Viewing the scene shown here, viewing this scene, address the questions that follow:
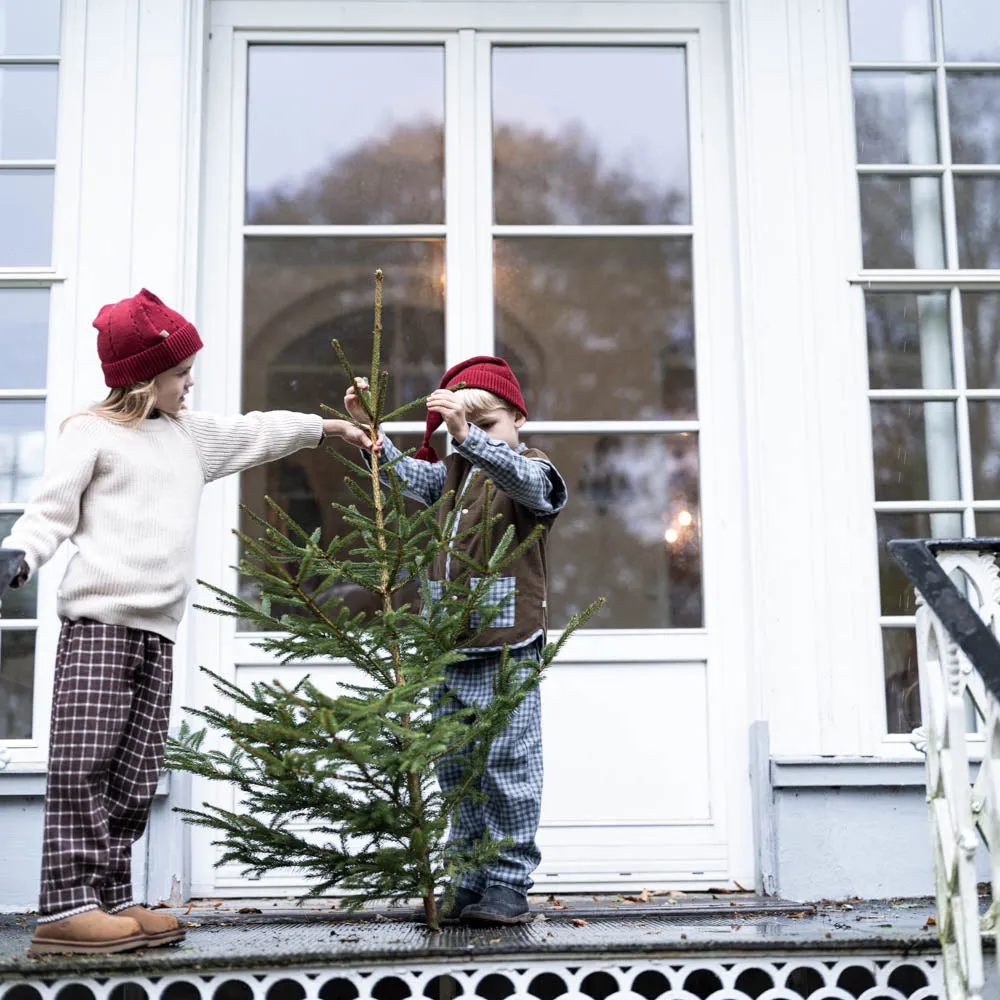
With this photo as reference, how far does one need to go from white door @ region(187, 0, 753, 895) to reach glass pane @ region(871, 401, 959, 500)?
1.69 ft

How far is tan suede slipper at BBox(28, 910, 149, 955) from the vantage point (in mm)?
2941

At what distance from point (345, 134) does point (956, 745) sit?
127 inches

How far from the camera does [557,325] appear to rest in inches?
189

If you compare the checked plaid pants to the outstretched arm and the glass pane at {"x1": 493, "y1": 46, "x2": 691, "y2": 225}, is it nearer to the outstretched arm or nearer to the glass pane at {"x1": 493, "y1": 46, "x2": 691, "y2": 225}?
the outstretched arm

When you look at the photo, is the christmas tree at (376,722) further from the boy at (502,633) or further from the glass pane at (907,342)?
the glass pane at (907,342)

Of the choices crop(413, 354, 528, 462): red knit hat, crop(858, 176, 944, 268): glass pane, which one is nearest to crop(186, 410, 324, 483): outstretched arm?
crop(413, 354, 528, 462): red knit hat

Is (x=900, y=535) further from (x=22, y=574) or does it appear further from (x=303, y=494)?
(x=22, y=574)

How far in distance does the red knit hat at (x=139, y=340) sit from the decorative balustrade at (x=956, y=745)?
5.92 feet

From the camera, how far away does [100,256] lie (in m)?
4.52

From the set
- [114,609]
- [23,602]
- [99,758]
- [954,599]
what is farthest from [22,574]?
[954,599]

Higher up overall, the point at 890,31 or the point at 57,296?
the point at 890,31

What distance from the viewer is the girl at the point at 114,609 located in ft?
9.79

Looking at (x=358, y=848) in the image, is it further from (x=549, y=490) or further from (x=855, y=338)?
(x=855, y=338)

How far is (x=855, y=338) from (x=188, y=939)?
2972 millimetres
